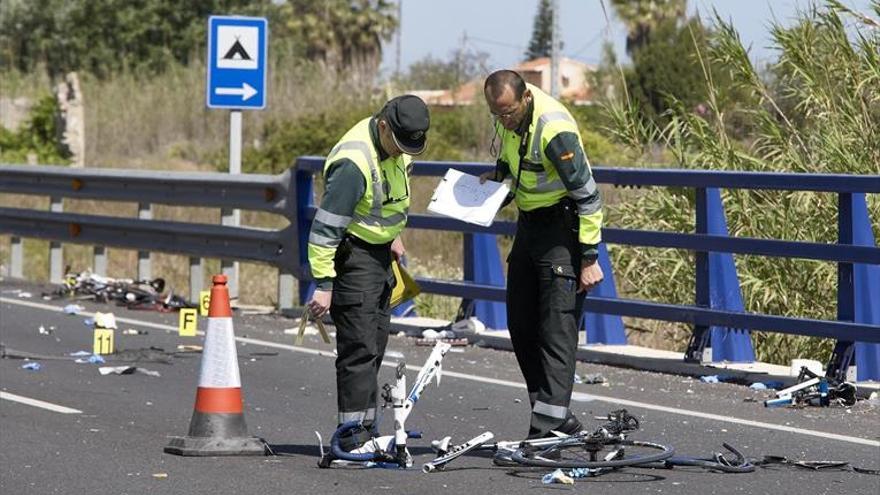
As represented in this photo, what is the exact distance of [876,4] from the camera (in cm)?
1294

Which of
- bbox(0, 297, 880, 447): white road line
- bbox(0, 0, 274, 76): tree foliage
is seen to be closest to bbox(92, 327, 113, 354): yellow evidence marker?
bbox(0, 297, 880, 447): white road line

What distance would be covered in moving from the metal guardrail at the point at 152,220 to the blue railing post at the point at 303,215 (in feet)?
0.19

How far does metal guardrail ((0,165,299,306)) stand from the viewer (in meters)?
14.8

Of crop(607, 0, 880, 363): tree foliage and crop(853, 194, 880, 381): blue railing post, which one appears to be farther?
crop(607, 0, 880, 363): tree foliage

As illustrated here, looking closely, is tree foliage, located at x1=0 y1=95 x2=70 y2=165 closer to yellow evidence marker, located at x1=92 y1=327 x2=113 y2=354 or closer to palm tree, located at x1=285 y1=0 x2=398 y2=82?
palm tree, located at x1=285 y1=0 x2=398 y2=82

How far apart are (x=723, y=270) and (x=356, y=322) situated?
405 centimetres

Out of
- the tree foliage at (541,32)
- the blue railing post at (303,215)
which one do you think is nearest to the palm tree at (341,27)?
the blue railing post at (303,215)

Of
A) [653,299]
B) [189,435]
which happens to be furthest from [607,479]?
[653,299]

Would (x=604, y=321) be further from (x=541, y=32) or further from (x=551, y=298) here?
(x=541, y=32)

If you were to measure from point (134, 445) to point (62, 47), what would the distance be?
49.7 metres

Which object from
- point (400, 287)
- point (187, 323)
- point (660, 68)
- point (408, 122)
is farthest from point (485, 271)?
point (660, 68)

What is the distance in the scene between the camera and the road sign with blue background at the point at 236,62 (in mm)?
16453

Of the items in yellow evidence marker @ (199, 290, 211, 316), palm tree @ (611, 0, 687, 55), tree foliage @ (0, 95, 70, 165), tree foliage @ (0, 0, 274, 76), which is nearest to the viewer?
yellow evidence marker @ (199, 290, 211, 316)

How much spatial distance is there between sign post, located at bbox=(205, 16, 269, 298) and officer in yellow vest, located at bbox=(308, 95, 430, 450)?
27.8 ft
